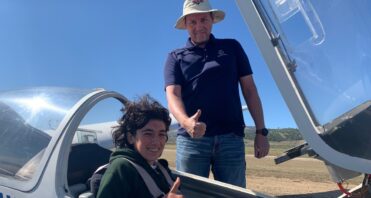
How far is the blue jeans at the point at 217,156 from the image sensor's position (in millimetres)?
3195

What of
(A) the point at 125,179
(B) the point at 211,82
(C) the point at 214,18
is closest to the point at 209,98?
(B) the point at 211,82

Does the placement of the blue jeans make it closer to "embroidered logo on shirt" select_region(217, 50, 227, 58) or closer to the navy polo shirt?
the navy polo shirt

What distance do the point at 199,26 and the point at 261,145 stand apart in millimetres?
923

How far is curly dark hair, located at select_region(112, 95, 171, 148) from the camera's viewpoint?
2.43 meters

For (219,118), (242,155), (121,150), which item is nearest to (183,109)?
(219,118)

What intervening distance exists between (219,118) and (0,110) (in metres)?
1.45

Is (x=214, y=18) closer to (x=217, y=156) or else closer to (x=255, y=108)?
(x=255, y=108)

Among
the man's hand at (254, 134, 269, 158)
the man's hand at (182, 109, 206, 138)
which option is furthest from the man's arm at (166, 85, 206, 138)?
the man's hand at (254, 134, 269, 158)

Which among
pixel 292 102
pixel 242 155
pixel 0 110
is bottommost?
pixel 242 155

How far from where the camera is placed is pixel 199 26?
319 centimetres

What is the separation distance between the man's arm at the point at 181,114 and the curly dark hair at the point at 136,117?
0.16m

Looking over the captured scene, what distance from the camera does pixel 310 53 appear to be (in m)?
2.41

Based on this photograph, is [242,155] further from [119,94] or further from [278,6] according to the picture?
[278,6]

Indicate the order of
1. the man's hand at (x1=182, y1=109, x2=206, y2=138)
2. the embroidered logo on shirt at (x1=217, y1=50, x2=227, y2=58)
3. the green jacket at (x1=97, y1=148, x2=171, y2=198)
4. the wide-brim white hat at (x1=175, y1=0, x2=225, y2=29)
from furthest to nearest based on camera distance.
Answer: the embroidered logo on shirt at (x1=217, y1=50, x2=227, y2=58) → the wide-brim white hat at (x1=175, y1=0, x2=225, y2=29) → the man's hand at (x1=182, y1=109, x2=206, y2=138) → the green jacket at (x1=97, y1=148, x2=171, y2=198)
